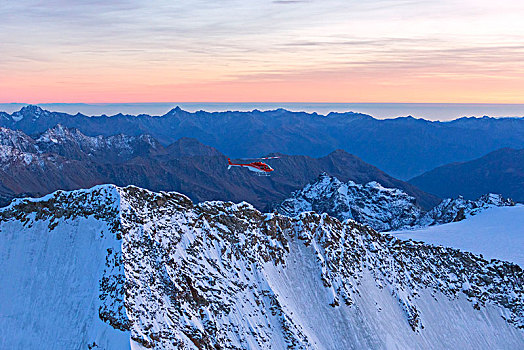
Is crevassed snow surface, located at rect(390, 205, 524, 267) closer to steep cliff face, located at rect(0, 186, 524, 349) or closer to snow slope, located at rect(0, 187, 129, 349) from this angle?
steep cliff face, located at rect(0, 186, 524, 349)

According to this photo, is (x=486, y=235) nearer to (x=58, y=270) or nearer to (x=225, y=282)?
(x=225, y=282)

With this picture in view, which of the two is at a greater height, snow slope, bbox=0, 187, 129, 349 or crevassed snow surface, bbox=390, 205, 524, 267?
snow slope, bbox=0, 187, 129, 349

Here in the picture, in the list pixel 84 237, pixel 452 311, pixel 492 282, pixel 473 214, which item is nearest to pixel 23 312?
pixel 84 237

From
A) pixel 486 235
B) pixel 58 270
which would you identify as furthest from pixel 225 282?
pixel 486 235

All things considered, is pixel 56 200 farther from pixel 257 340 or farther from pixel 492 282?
pixel 492 282

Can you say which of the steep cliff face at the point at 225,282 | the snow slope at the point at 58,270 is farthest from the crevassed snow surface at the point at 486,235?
the snow slope at the point at 58,270

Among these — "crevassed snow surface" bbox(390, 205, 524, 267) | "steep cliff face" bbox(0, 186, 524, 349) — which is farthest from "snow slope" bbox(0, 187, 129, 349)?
"crevassed snow surface" bbox(390, 205, 524, 267)

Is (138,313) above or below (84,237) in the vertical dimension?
below
